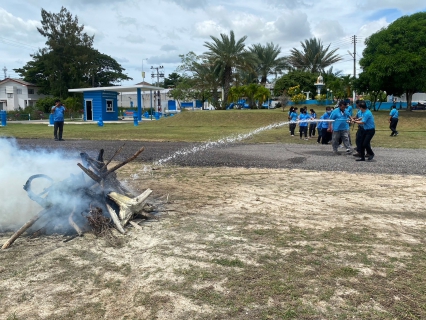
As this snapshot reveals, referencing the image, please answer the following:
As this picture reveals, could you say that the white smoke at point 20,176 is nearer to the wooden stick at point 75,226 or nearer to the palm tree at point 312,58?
Answer: the wooden stick at point 75,226

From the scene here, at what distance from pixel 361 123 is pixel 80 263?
915 centimetres

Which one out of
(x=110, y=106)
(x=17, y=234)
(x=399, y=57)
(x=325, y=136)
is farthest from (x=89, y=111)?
(x=17, y=234)

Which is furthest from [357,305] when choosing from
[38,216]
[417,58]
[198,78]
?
[198,78]

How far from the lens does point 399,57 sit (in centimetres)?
2811

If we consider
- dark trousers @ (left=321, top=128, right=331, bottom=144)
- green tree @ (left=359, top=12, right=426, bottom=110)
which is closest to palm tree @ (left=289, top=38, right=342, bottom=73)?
green tree @ (left=359, top=12, right=426, bottom=110)

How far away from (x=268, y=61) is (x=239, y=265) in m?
51.0

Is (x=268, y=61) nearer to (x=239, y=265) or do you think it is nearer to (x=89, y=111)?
(x=89, y=111)

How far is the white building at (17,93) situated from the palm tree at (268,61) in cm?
3853

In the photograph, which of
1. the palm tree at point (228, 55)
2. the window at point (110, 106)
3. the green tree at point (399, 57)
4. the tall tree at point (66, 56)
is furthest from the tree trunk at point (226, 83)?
the tall tree at point (66, 56)

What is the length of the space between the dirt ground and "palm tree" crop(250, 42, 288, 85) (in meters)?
47.8

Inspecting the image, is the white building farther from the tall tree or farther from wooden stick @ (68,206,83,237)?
wooden stick @ (68,206,83,237)

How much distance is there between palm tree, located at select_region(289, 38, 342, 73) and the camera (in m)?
53.5

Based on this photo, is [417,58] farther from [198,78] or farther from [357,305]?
[357,305]

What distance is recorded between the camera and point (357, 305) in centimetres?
308
